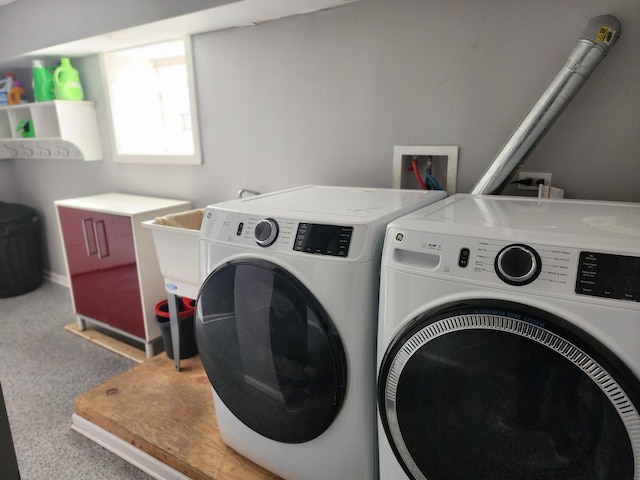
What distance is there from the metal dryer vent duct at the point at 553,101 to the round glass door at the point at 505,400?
31.4 inches

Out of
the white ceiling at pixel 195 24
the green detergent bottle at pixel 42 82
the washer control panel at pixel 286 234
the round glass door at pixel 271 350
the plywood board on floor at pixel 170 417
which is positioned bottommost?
the plywood board on floor at pixel 170 417

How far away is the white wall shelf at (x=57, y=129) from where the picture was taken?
284cm

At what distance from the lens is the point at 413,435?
1.03 m

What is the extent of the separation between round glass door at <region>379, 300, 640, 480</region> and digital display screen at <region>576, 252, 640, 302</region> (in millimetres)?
88

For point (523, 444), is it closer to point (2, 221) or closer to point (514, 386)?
point (514, 386)

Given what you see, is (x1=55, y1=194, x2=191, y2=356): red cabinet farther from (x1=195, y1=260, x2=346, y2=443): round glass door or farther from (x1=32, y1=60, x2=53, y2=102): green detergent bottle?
(x1=195, y1=260, x2=346, y2=443): round glass door

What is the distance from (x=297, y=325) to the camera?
117cm

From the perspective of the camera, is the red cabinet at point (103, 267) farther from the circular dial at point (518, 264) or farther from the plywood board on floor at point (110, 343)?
the circular dial at point (518, 264)

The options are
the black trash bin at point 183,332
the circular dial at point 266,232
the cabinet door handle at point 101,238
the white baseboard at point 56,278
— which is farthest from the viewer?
the white baseboard at point 56,278

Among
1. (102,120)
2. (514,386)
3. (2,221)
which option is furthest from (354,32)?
(2,221)

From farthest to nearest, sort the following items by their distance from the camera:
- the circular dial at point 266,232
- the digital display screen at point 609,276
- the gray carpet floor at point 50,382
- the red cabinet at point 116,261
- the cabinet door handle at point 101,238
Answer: the cabinet door handle at point 101,238
the red cabinet at point 116,261
the gray carpet floor at point 50,382
the circular dial at point 266,232
the digital display screen at point 609,276

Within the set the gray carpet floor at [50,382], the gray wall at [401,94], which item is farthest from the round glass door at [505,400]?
the gray carpet floor at [50,382]

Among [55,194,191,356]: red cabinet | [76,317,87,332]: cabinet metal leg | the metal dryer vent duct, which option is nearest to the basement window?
[55,194,191,356]: red cabinet

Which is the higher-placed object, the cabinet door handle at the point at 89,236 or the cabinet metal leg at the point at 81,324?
the cabinet door handle at the point at 89,236
